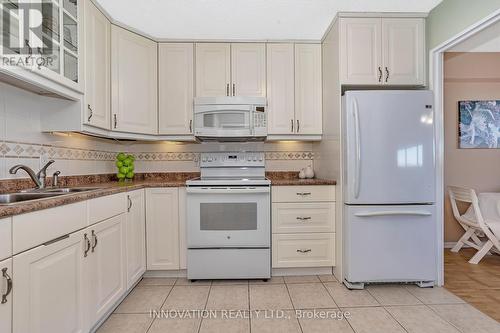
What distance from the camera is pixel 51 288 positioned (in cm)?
125

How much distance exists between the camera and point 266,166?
320cm

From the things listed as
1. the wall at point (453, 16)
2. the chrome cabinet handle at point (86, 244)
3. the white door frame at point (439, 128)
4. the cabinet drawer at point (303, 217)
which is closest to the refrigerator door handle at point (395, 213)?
the white door frame at point (439, 128)

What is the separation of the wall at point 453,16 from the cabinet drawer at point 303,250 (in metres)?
1.86

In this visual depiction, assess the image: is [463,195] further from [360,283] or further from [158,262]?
[158,262]

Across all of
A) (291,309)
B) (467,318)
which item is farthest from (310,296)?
(467,318)

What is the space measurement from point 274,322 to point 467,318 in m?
1.28

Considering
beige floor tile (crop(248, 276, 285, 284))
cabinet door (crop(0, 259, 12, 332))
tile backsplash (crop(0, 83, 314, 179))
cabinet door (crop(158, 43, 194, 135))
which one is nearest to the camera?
cabinet door (crop(0, 259, 12, 332))

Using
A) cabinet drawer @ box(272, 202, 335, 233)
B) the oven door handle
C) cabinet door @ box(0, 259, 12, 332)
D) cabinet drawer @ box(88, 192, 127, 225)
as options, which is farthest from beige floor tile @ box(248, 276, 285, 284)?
cabinet door @ box(0, 259, 12, 332)

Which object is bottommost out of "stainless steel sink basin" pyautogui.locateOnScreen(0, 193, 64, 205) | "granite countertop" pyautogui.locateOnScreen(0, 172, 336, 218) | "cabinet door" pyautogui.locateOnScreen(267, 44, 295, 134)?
"stainless steel sink basin" pyautogui.locateOnScreen(0, 193, 64, 205)

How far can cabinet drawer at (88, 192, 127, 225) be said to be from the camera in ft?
5.37

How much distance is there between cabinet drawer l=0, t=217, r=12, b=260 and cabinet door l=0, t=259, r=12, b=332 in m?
0.03

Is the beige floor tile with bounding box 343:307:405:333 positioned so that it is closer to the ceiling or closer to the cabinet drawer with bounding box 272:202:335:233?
the cabinet drawer with bounding box 272:202:335:233

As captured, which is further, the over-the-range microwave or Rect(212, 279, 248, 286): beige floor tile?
the over-the-range microwave

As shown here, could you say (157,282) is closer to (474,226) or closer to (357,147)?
(357,147)
